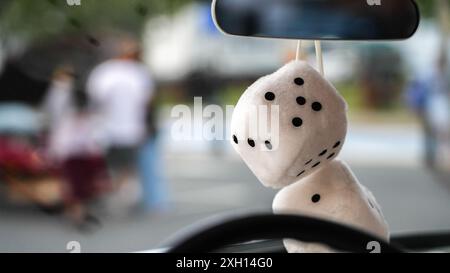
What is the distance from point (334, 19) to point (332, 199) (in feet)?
1.01

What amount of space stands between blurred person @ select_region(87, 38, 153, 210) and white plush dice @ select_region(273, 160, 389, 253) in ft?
9.04

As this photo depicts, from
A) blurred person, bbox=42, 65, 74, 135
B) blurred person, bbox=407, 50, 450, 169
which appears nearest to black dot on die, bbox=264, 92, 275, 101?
blurred person, bbox=42, 65, 74, 135

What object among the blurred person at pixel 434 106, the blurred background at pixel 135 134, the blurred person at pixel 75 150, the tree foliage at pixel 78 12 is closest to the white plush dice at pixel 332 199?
the tree foliage at pixel 78 12

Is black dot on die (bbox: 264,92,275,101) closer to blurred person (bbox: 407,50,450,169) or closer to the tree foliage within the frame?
the tree foliage

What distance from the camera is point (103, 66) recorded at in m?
3.97

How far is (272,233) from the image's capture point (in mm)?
887

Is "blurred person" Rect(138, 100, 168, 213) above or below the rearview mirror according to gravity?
above

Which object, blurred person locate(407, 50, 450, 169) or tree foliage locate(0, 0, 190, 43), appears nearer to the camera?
tree foliage locate(0, 0, 190, 43)

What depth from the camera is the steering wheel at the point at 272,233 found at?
2.79 ft

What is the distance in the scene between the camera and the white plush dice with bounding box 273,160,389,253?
1.26m

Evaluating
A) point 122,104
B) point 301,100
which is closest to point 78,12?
Result: point 301,100

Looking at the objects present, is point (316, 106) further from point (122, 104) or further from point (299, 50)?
point (122, 104)
